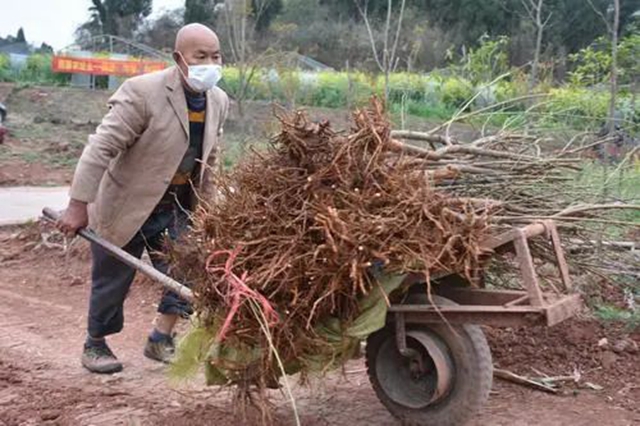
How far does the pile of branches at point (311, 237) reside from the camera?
9.81 ft

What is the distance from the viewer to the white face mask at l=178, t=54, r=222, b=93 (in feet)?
13.4

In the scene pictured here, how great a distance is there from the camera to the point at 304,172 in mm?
3234

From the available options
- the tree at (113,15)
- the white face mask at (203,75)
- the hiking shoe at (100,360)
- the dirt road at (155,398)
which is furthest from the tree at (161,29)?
the white face mask at (203,75)

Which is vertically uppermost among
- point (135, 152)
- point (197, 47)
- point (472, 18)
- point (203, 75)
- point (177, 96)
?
point (472, 18)

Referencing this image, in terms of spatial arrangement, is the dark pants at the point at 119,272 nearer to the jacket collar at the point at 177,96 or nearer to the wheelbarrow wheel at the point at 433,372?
the jacket collar at the point at 177,96

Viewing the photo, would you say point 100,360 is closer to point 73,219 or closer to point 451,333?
point 73,219

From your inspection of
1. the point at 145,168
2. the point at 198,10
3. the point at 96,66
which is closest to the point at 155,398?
the point at 145,168

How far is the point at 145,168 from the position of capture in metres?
4.20

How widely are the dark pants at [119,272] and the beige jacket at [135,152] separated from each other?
0.49 feet

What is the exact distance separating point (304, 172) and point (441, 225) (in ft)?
1.88

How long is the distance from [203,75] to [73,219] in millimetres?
922

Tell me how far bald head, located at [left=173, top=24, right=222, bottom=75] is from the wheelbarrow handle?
0.93 meters

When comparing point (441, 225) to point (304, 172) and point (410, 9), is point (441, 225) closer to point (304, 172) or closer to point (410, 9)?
point (304, 172)

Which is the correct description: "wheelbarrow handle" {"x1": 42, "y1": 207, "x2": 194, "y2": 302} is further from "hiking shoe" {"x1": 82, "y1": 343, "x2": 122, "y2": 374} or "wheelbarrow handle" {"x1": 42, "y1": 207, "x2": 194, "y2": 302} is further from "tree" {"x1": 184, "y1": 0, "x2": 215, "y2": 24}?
"tree" {"x1": 184, "y1": 0, "x2": 215, "y2": 24}
